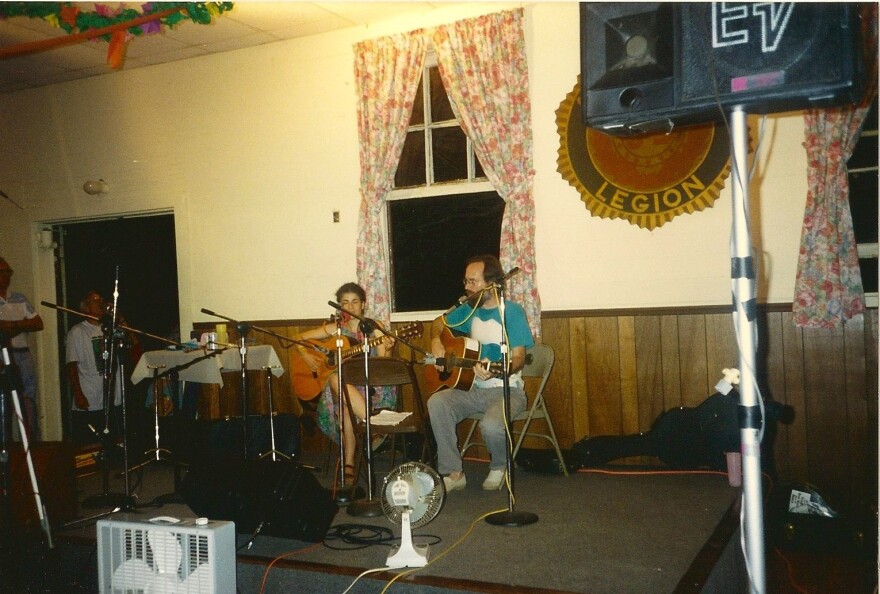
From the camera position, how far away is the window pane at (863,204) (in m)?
4.23

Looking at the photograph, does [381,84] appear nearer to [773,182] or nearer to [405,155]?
[405,155]

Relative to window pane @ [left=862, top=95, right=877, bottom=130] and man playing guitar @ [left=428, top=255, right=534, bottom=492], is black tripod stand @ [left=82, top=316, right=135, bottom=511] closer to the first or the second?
man playing guitar @ [left=428, top=255, right=534, bottom=492]

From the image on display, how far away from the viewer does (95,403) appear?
5734 millimetres

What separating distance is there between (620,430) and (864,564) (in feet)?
5.51

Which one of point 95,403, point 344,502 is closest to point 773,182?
point 344,502

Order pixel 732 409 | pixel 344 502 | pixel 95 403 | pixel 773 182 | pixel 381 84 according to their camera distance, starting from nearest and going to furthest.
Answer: pixel 344 502 → pixel 732 409 → pixel 773 182 → pixel 381 84 → pixel 95 403

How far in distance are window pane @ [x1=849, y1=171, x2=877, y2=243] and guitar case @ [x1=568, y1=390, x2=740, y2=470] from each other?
1.24 metres

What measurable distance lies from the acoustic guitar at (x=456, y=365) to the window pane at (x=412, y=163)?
1687 mm

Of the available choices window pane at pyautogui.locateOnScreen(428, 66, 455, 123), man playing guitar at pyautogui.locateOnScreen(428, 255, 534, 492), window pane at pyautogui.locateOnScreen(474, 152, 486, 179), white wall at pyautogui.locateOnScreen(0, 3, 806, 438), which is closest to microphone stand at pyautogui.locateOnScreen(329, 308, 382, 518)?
man playing guitar at pyautogui.locateOnScreen(428, 255, 534, 492)

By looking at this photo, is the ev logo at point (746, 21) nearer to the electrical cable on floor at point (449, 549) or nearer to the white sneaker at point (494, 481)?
the electrical cable on floor at point (449, 549)

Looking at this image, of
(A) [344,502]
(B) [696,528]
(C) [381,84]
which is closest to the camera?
(B) [696,528]

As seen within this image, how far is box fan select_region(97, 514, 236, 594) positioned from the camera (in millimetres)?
2488

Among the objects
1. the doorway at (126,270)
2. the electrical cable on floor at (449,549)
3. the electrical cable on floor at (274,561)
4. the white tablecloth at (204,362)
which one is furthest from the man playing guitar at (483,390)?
the doorway at (126,270)

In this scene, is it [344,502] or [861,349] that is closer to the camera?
[344,502]
